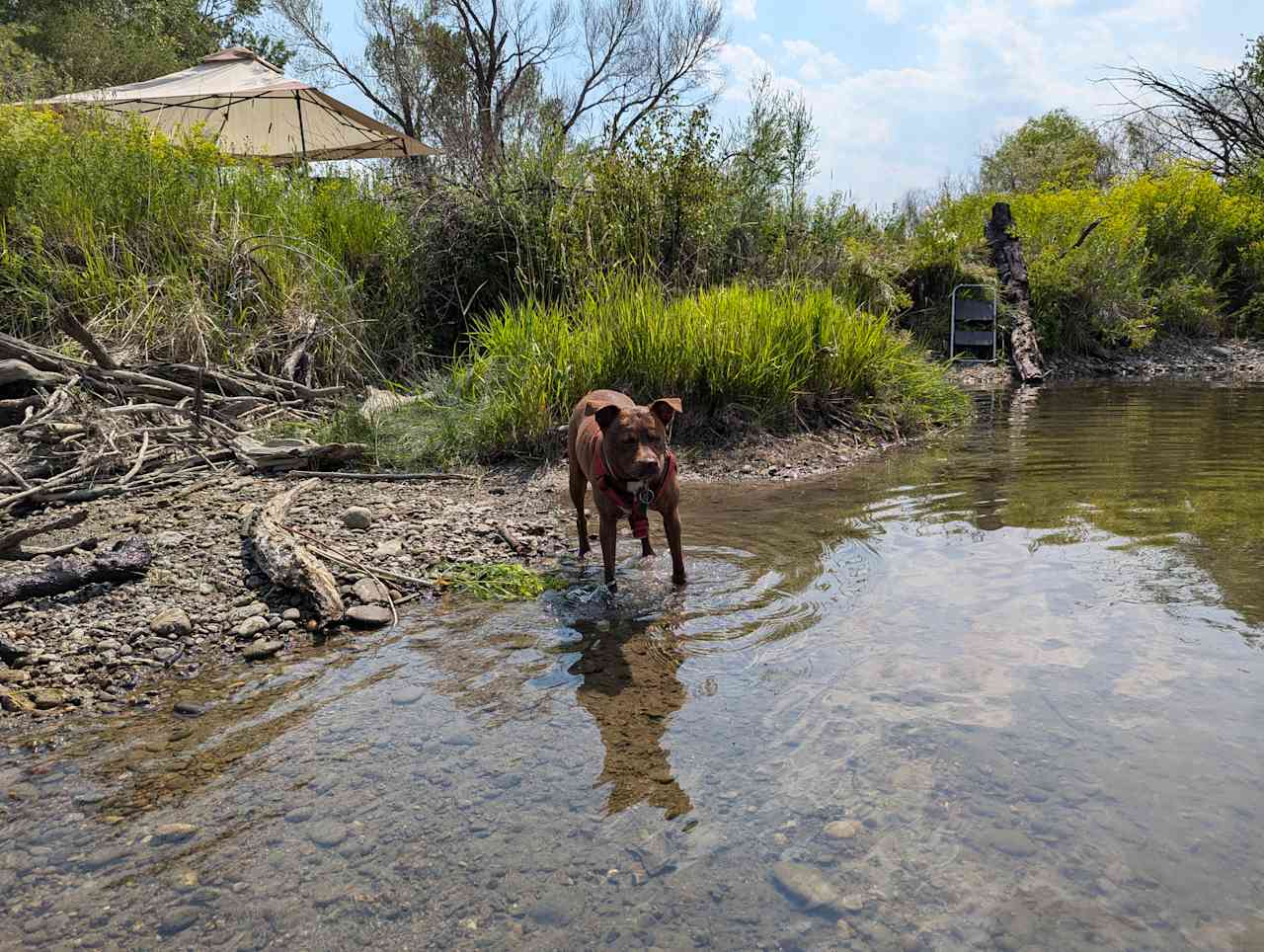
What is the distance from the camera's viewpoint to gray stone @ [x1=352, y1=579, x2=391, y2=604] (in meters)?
4.48

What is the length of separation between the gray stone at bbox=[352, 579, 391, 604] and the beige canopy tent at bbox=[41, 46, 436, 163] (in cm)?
1017

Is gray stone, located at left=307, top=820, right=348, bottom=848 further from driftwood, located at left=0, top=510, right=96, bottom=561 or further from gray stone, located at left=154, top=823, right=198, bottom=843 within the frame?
driftwood, located at left=0, top=510, right=96, bottom=561

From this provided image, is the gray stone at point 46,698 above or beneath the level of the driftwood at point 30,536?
beneath

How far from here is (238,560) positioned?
474 cm

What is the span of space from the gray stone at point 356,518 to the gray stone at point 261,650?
1502 millimetres

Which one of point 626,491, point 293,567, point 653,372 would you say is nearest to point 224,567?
point 293,567

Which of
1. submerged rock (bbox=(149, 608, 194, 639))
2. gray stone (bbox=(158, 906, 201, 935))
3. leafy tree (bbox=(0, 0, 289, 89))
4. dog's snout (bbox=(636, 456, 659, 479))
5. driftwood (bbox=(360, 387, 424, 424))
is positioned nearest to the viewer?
gray stone (bbox=(158, 906, 201, 935))

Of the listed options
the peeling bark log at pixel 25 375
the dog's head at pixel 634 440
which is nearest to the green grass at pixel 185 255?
the peeling bark log at pixel 25 375

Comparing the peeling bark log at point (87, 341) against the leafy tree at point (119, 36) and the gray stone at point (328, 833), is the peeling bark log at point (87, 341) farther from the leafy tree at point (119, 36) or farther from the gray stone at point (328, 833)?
the leafy tree at point (119, 36)

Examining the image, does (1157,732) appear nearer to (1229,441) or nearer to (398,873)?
(398,873)

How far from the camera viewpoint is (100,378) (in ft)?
22.8

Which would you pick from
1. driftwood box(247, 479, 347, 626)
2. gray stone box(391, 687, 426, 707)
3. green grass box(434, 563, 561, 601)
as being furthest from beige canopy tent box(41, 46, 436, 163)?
gray stone box(391, 687, 426, 707)

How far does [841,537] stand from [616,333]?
11.3 feet

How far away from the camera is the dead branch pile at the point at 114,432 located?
5.93m
